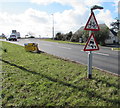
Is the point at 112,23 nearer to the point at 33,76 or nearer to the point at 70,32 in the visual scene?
the point at 70,32

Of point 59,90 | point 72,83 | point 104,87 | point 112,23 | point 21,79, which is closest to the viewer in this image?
point 59,90

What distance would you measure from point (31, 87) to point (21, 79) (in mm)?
865

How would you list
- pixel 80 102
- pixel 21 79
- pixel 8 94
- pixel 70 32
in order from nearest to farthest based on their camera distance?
pixel 80 102 < pixel 8 94 < pixel 21 79 < pixel 70 32

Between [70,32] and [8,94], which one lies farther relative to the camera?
[70,32]

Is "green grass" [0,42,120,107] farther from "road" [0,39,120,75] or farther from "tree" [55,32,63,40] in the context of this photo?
"tree" [55,32,63,40]

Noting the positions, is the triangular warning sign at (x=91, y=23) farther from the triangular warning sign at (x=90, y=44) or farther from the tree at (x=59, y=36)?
the tree at (x=59, y=36)

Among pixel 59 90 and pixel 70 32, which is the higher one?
pixel 70 32

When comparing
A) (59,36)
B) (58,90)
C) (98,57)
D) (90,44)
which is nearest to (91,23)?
(90,44)

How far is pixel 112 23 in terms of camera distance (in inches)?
2429

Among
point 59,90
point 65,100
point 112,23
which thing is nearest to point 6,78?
point 59,90

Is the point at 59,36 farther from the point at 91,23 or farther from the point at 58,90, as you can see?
the point at 58,90

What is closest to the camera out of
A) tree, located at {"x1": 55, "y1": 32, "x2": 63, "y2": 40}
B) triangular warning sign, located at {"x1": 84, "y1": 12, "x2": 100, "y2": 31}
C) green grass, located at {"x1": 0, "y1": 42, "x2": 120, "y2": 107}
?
green grass, located at {"x1": 0, "y1": 42, "x2": 120, "y2": 107}

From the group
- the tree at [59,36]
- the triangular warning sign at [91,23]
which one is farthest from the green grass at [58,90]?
the tree at [59,36]

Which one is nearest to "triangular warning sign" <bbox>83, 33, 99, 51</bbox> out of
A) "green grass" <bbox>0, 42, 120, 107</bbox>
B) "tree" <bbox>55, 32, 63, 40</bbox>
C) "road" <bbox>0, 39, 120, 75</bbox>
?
"green grass" <bbox>0, 42, 120, 107</bbox>
